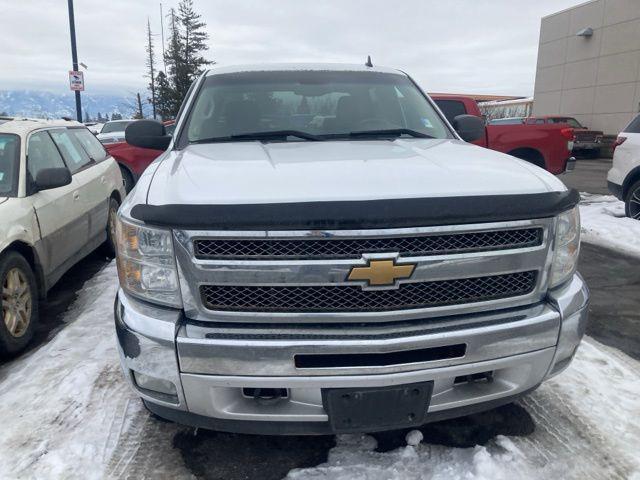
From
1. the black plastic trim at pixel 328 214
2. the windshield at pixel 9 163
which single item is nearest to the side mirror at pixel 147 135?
the windshield at pixel 9 163

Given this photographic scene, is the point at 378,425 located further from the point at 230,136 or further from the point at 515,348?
the point at 230,136

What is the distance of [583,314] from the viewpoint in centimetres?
230

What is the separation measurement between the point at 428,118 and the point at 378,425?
2330 mm

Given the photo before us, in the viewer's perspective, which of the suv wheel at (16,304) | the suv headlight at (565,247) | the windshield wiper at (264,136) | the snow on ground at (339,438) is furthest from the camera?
the suv wheel at (16,304)

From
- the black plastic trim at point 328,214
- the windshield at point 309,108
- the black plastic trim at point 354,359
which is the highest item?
the windshield at point 309,108

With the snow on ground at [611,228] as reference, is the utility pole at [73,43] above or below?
above

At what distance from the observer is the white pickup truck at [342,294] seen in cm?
192

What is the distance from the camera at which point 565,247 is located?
2242 millimetres

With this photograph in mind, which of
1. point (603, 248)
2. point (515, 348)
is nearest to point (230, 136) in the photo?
point (515, 348)

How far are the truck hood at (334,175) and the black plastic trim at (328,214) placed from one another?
0.16 ft

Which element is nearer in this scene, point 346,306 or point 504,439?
point 346,306

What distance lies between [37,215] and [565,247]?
3.76m

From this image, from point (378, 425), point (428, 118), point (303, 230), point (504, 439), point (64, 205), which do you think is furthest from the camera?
point (64, 205)

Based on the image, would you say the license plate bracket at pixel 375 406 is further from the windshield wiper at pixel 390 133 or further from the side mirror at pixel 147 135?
the side mirror at pixel 147 135
